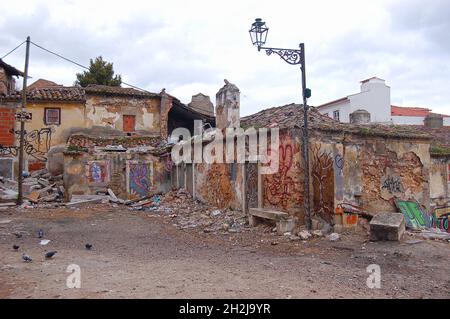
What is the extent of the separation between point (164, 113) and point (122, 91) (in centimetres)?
279

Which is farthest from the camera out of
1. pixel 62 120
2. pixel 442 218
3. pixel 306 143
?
pixel 62 120

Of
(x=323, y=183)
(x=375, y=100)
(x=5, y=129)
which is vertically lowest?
(x=323, y=183)

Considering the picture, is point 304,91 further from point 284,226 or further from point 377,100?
point 377,100

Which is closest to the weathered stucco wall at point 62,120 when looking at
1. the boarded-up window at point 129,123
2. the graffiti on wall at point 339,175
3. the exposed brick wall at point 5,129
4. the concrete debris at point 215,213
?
the exposed brick wall at point 5,129

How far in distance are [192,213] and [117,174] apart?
7.03 m

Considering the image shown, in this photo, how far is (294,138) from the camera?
31.9 feet

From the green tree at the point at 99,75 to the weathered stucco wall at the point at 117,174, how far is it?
52.8 ft

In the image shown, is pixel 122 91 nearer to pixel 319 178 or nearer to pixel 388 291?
pixel 319 178

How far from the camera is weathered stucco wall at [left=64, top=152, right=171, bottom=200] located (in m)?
18.9

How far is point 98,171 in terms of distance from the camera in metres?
19.2

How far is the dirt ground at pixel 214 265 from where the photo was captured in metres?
5.13

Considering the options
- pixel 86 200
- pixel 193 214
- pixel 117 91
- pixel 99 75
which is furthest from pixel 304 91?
pixel 99 75

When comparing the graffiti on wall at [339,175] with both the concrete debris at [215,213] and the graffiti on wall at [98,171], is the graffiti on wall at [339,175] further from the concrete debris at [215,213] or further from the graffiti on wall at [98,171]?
the graffiti on wall at [98,171]

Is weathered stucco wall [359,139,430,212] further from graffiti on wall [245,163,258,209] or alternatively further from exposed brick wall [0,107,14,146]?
exposed brick wall [0,107,14,146]
